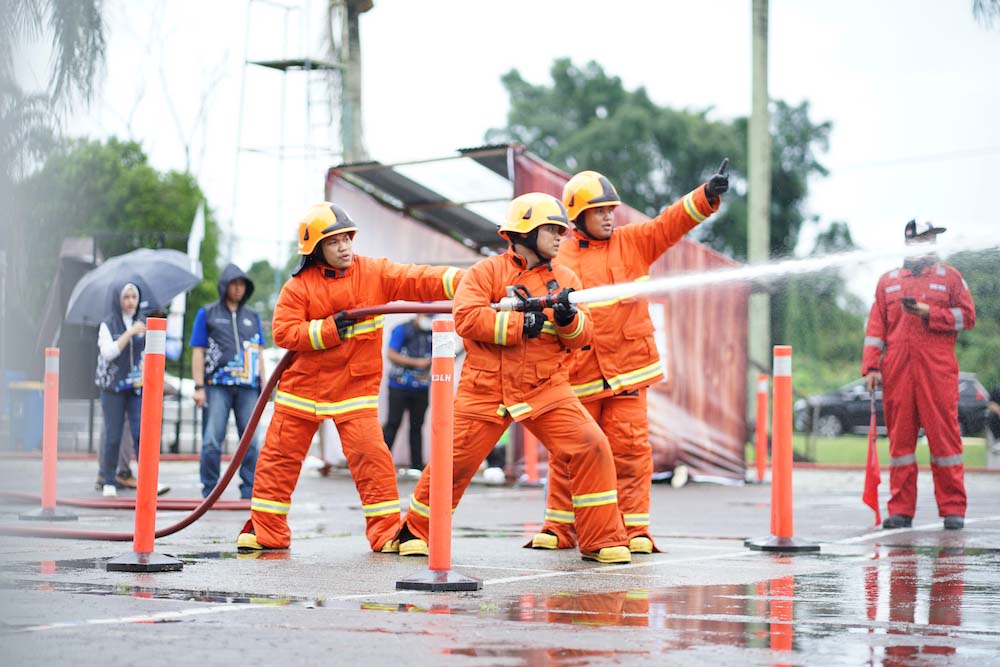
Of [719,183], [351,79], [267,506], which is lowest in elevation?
[267,506]

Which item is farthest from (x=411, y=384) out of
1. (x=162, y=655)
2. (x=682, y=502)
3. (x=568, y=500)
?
(x=162, y=655)

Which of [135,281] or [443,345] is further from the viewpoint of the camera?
[135,281]

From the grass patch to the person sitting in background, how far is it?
28.2 ft

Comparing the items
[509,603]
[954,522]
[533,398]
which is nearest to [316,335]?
[533,398]

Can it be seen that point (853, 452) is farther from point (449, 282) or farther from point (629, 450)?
point (449, 282)

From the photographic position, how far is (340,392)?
25.6ft

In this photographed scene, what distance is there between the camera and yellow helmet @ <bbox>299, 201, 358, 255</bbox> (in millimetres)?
7734

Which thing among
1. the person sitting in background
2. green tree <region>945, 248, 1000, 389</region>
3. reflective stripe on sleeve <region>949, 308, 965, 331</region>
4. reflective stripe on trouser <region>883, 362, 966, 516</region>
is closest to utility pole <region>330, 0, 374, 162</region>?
the person sitting in background

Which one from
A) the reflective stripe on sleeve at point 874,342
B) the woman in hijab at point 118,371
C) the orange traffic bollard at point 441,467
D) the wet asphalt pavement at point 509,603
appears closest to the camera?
the wet asphalt pavement at point 509,603

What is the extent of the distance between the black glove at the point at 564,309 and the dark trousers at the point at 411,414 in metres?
8.59

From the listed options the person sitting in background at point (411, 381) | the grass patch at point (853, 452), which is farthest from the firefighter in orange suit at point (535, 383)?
→ the grass patch at point (853, 452)

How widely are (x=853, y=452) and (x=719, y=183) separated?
882 inches

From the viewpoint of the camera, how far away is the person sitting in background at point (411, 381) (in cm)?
1539

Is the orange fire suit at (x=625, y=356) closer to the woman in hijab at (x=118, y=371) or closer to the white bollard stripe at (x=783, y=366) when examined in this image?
Result: the white bollard stripe at (x=783, y=366)
